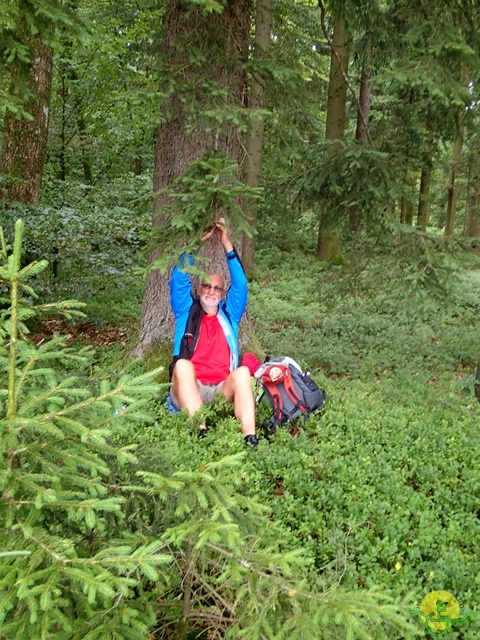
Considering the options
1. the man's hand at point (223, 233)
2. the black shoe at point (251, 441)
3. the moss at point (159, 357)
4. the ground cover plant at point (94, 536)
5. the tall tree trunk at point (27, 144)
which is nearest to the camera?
the ground cover plant at point (94, 536)

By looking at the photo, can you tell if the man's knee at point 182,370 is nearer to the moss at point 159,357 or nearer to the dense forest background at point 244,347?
the dense forest background at point 244,347

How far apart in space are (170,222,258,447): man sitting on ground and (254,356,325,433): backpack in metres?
0.28

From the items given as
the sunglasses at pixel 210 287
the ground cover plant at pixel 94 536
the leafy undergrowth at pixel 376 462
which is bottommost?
the leafy undergrowth at pixel 376 462

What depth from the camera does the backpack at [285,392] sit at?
4.57m

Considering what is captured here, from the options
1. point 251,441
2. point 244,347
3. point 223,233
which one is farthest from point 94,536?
point 244,347

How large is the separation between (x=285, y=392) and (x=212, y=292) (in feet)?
4.00

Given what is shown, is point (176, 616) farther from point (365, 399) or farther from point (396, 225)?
point (396, 225)

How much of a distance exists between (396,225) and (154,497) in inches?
150

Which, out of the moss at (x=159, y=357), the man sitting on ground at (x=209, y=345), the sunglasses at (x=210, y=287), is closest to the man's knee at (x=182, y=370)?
the man sitting on ground at (x=209, y=345)

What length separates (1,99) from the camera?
3.38 m

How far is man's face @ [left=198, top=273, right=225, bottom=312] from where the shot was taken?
454 centimetres

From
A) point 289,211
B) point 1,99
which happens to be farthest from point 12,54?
point 289,211

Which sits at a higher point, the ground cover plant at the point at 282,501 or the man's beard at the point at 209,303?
the man's beard at the point at 209,303

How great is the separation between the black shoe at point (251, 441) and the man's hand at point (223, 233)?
168 centimetres
